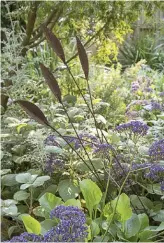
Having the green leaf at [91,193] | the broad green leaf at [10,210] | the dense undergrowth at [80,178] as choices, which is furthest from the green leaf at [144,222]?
the broad green leaf at [10,210]

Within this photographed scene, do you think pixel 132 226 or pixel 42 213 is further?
pixel 42 213

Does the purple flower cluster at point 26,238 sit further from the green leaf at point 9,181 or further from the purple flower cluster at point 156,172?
the green leaf at point 9,181

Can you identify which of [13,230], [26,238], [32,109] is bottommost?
[13,230]

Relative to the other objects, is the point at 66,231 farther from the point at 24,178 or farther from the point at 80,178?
the point at 80,178

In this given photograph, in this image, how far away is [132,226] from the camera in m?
0.91

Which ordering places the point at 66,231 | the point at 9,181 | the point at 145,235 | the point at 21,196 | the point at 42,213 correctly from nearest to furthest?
the point at 66,231
the point at 145,235
the point at 42,213
the point at 21,196
the point at 9,181

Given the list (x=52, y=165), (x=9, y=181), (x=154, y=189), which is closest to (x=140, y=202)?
(x=154, y=189)

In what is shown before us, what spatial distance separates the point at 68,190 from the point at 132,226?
30 cm

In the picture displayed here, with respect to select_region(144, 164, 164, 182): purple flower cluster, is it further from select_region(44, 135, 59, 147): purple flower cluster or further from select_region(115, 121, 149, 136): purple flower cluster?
select_region(44, 135, 59, 147): purple flower cluster

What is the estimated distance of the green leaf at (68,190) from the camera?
3.77ft

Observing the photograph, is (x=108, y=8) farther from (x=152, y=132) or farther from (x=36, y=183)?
(x=36, y=183)

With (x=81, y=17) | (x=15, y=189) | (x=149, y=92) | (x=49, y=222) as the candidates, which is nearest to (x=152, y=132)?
(x=15, y=189)

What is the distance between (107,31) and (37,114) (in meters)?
1.51

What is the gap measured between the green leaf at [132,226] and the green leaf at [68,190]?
263 millimetres
